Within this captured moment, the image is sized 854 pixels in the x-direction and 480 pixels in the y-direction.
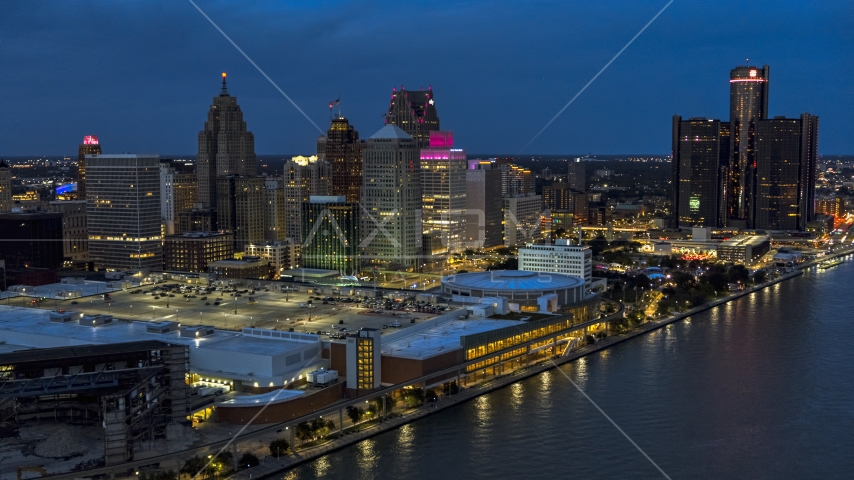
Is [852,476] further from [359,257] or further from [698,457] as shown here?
[359,257]

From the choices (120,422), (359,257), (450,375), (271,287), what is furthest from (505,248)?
(120,422)

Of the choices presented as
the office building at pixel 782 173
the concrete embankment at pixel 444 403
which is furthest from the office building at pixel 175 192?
the office building at pixel 782 173

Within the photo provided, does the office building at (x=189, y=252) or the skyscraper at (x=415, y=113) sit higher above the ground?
the skyscraper at (x=415, y=113)

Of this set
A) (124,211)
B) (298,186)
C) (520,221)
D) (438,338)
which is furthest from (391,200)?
(438,338)

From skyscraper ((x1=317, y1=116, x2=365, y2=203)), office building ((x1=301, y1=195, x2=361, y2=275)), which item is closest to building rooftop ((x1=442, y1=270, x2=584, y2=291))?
office building ((x1=301, y1=195, x2=361, y2=275))

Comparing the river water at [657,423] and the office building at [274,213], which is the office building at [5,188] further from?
the river water at [657,423]

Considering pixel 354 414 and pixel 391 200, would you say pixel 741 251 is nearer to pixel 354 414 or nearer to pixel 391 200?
pixel 391 200
